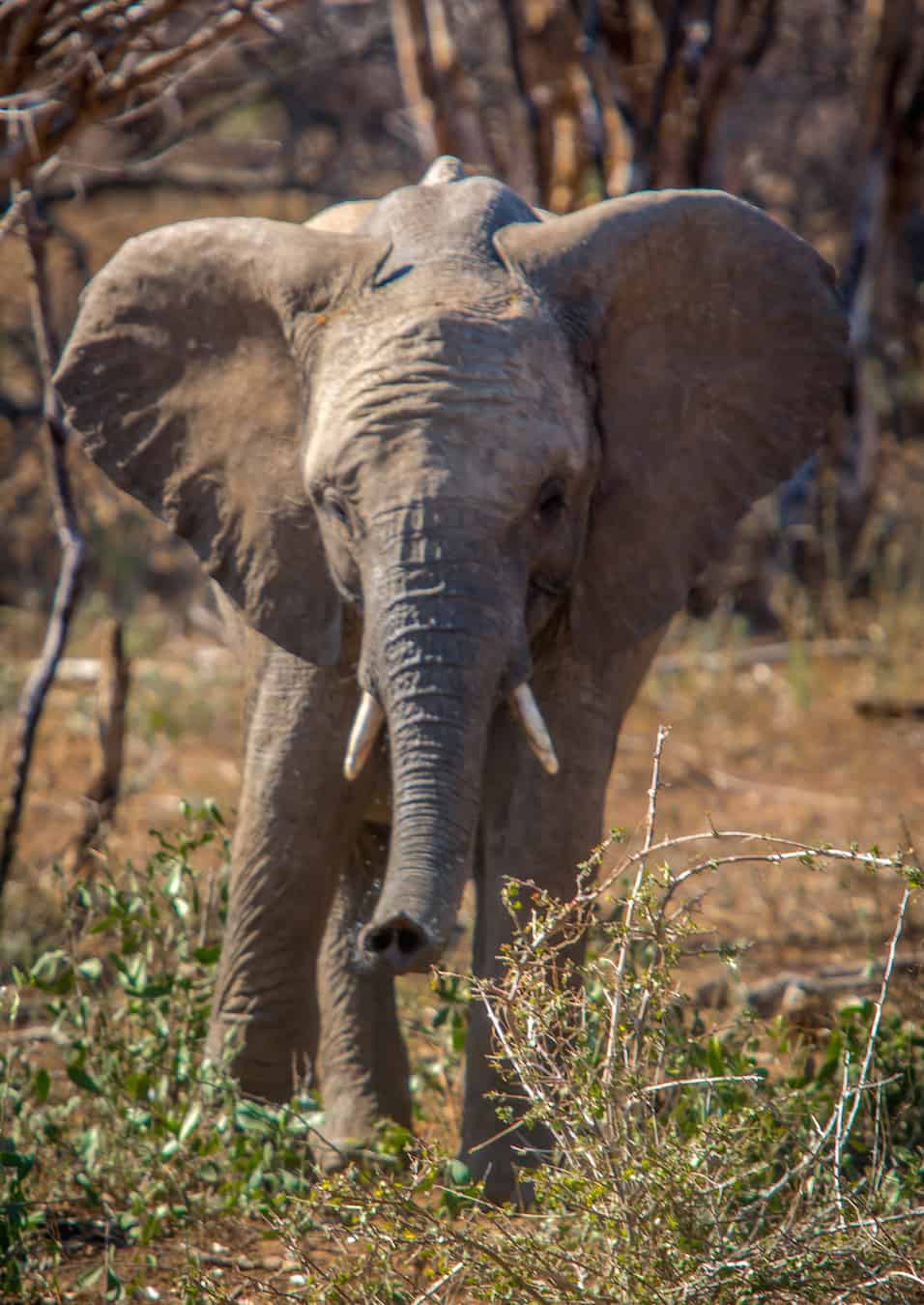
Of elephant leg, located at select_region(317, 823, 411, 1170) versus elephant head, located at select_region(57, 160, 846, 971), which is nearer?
elephant head, located at select_region(57, 160, 846, 971)

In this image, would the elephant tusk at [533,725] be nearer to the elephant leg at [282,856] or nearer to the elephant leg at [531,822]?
the elephant leg at [531,822]

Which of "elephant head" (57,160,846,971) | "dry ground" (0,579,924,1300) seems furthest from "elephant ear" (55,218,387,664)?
"dry ground" (0,579,924,1300)

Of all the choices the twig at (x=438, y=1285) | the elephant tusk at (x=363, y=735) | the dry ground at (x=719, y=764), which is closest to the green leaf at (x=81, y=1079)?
the elephant tusk at (x=363, y=735)

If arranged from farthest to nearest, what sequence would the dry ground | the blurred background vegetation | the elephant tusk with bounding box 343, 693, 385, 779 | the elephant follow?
the dry ground < the blurred background vegetation < the elephant tusk with bounding box 343, 693, 385, 779 < the elephant

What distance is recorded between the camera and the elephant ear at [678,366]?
11.0 ft

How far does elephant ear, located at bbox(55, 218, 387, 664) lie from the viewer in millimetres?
3354

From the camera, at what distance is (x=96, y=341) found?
3.56 metres

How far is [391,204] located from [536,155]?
4.49 meters

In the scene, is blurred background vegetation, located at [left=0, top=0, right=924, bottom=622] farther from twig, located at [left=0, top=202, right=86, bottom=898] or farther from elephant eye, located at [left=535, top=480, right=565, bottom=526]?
elephant eye, located at [left=535, top=480, right=565, bottom=526]

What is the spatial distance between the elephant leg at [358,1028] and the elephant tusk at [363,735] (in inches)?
28.9

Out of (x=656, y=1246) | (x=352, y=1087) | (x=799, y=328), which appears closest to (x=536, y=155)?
(x=799, y=328)

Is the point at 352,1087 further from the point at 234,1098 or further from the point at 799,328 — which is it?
the point at 799,328

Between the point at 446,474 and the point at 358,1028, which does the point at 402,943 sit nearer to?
the point at 446,474

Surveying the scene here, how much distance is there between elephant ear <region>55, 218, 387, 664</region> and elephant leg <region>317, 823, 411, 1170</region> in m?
0.88
